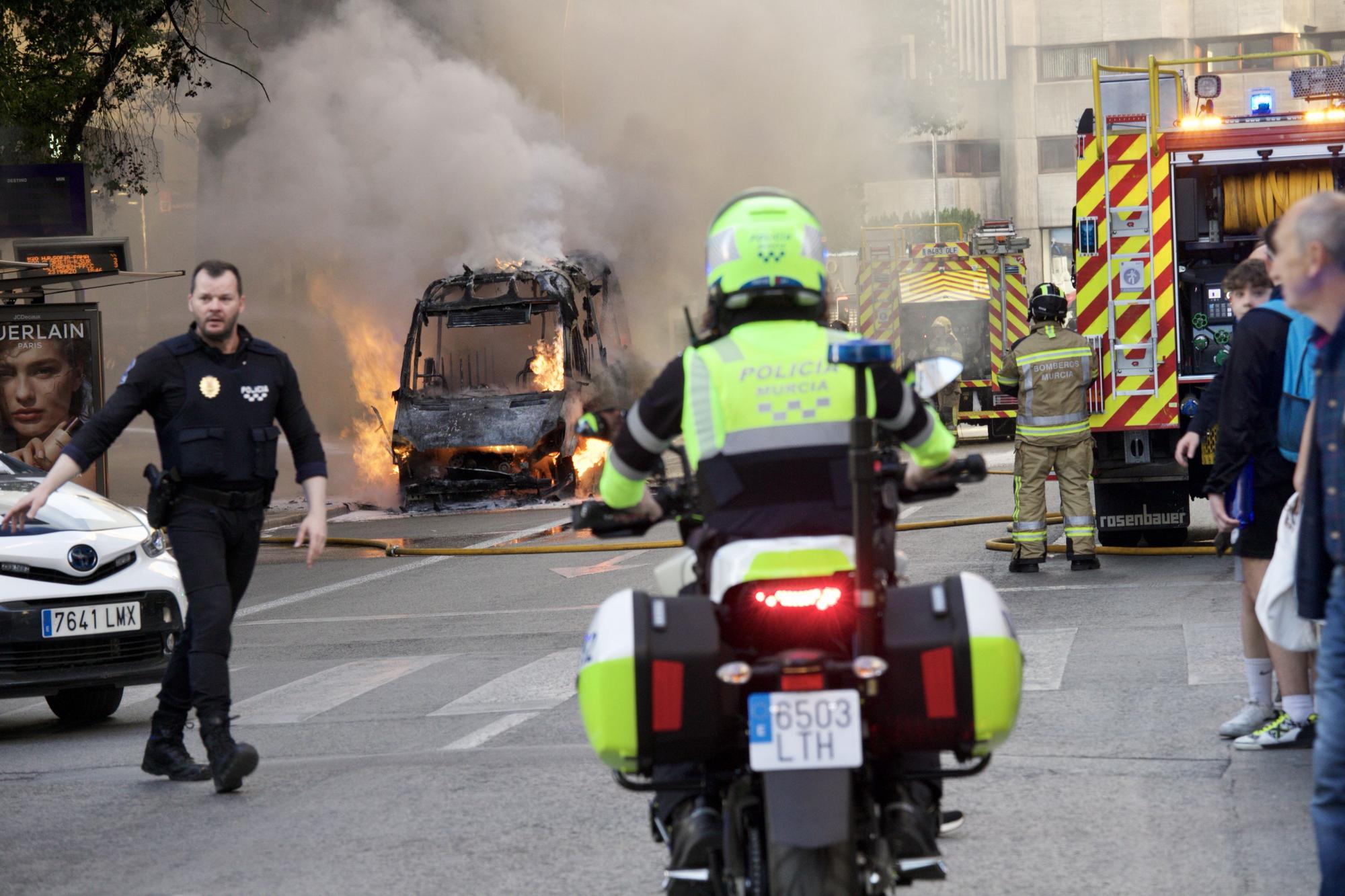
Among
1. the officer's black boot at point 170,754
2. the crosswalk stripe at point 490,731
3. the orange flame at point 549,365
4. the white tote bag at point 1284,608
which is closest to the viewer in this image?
the white tote bag at point 1284,608

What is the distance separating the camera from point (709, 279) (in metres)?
4.20

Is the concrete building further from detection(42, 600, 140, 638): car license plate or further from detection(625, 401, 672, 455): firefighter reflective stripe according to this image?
detection(625, 401, 672, 455): firefighter reflective stripe

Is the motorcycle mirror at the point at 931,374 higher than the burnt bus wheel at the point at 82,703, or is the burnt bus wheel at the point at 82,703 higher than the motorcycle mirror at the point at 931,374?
the motorcycle mirror at the point at 931,374

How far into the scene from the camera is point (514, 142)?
26.3m

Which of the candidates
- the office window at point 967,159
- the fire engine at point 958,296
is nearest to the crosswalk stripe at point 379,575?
the fire engine at point 958,296

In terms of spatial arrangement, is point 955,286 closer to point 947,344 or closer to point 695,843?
point 947,344

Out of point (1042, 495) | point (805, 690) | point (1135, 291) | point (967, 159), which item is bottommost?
point (1042, 495)

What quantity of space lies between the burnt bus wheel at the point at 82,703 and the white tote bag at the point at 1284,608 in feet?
17.9

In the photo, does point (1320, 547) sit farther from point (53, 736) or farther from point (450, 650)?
point (450, 650)

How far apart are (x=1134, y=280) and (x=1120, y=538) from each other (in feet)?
7.00

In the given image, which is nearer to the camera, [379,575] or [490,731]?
[490,731]

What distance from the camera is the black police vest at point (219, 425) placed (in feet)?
21.2

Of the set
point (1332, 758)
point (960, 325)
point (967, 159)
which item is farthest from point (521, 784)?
point (967, 159)

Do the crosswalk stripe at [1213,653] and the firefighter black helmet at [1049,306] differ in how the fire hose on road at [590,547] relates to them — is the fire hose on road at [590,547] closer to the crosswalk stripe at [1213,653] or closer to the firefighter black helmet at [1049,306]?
the firefighter black helmet at [1049,306]
